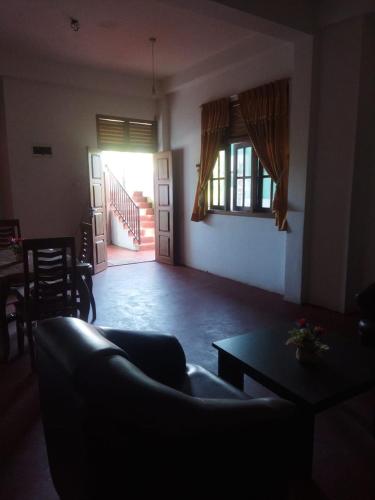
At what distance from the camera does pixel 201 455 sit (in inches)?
42.7

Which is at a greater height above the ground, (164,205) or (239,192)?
(239,192)

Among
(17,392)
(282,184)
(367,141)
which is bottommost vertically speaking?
(17,392)

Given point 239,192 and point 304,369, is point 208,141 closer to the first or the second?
point 239,192

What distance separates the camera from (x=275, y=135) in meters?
4.40

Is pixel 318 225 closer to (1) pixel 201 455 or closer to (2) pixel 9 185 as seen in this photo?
(1) pixel 201 455

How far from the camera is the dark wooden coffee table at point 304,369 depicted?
5.56 feet

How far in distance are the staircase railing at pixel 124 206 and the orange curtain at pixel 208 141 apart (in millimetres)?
3111

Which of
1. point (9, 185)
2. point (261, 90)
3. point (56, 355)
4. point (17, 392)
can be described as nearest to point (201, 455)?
point (56, 355)

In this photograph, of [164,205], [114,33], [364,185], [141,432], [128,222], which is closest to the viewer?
[141,432]

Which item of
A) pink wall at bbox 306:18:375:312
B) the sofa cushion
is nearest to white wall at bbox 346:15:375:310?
pink wall at bbox 306:18:375:312

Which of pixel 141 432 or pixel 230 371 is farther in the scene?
pixel 230 371

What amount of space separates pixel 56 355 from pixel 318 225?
138 inches

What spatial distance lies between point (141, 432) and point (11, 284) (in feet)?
7.90

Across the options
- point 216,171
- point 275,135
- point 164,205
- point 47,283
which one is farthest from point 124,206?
point 47,283
